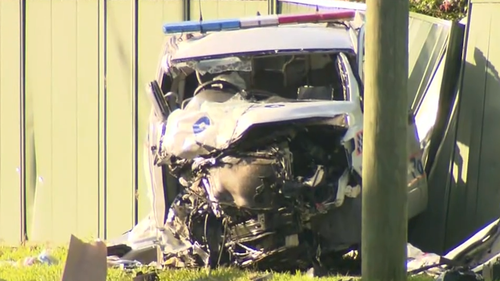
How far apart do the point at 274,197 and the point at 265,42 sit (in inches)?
57.5

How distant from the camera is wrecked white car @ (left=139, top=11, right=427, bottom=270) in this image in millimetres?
6637


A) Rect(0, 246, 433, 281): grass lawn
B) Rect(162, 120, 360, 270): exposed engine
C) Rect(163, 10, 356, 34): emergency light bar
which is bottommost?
Rect(0, 246, 433, 281): grass lawn

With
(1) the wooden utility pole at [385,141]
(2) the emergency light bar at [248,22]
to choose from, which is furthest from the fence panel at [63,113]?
(1) the wooden utility pole at [385,141]

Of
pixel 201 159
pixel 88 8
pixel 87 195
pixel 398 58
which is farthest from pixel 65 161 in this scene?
pixel 398 58

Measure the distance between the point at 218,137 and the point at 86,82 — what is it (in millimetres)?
3541

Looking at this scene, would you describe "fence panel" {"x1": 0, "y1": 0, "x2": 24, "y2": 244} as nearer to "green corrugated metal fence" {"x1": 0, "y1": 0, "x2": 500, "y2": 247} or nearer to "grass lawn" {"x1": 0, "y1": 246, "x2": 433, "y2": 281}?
"green corrugated metal fence" {"x1": 0, "y1": 0, "x2": 500, "y2": 247}

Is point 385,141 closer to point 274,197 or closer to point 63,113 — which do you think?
point 274,197

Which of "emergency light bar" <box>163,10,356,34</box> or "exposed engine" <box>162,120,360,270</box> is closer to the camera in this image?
"exposed engine" <box>162,120,360,270</box>

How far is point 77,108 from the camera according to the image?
9930 mm

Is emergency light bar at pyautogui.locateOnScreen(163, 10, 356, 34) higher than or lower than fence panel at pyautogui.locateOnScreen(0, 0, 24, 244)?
higher

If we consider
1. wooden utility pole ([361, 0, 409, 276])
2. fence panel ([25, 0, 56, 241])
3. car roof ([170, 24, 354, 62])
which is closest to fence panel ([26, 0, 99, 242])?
fence panel ([25, 0, 56, 241])

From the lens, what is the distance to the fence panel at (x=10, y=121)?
33.7 ft

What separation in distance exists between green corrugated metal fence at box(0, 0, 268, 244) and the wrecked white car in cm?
169

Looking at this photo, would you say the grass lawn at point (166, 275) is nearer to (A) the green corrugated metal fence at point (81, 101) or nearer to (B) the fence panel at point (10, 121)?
(A) the green corrugated metal fence at point (81, 101)
